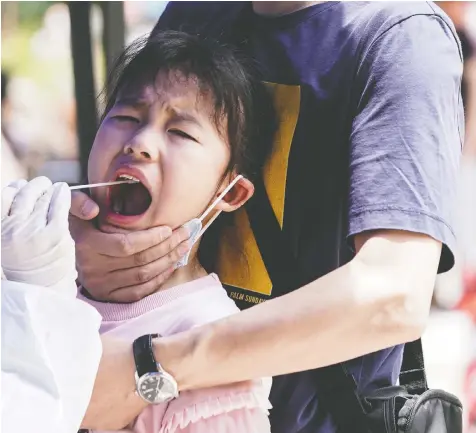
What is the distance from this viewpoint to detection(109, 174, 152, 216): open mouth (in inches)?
52.3

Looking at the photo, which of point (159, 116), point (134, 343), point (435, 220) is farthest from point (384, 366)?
point (159, 116)

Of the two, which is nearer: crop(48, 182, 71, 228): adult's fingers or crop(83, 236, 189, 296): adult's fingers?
crop(48, 182, 71, 228): adult's fingers

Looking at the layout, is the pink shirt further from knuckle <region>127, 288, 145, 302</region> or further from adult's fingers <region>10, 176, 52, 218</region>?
adult's fingers <region>10, 176, 52, 218</region>

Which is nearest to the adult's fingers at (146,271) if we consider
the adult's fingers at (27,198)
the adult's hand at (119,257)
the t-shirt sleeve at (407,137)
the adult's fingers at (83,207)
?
the adult's hand at (119,257)

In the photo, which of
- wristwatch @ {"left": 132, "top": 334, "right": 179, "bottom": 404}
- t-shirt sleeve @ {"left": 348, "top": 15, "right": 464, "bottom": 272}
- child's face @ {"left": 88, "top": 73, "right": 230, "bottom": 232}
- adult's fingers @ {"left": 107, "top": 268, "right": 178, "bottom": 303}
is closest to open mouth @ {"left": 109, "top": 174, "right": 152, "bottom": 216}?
child's face @ {"left": 88, "top": 73, "right": 230, "bottom": 232}

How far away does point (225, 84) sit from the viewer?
134 centimetres

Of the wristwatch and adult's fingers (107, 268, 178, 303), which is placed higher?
adult's fingers (107, 268, 178, 303)

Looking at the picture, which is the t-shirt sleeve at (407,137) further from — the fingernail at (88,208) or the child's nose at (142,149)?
the fingernail at (88,208)

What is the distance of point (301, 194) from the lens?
52.3 inches

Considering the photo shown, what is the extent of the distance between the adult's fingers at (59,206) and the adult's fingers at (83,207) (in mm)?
105

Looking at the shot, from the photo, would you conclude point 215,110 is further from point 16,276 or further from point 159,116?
point 16,276

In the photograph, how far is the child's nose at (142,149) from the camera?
1.30 m

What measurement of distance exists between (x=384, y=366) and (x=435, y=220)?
0.29 m

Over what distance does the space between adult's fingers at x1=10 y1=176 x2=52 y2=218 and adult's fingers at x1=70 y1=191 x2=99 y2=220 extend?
0.12 metres
